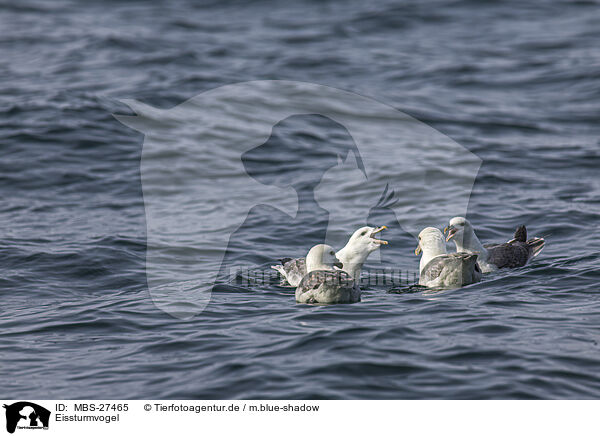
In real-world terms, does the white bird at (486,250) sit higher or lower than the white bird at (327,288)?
higher

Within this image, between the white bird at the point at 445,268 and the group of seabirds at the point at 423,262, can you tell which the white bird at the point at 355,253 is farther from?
the white bird at the point at 445,268

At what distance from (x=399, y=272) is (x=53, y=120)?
11066 millimetres

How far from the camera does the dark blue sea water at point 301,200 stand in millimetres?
8000

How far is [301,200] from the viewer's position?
16.3 meters

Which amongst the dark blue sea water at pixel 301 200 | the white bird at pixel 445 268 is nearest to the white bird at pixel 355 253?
the dark blue sea water at pixel 301 200

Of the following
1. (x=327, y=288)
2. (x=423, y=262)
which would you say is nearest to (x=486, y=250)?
(x=423, y=262)

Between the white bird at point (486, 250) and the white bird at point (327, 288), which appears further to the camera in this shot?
the white bird at point (486, 250)

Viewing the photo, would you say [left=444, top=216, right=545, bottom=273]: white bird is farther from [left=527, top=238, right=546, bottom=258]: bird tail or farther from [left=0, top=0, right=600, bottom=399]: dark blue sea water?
[left=0, top=0, right=600, bottom=399]: dark blue sea water

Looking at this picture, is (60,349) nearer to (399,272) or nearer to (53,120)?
(399,272)

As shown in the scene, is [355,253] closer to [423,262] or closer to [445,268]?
[423,262]

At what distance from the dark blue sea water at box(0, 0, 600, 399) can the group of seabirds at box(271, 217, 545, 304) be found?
28cm

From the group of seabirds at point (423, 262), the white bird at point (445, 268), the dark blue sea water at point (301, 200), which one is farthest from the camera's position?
the white bird at point (445, 268)

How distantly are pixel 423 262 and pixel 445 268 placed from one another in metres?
0.79

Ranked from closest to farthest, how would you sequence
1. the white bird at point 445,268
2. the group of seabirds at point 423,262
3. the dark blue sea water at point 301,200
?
1. the dark blue sea water at point 301,200
2. the group of seabirds at point 423,262
3. the white bird at point 445,268
